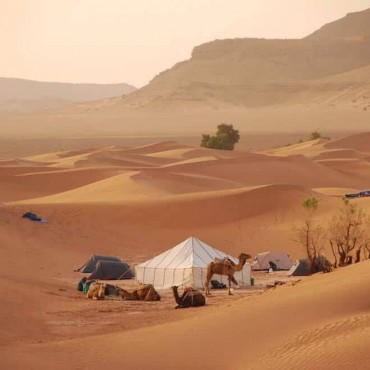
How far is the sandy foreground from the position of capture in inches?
602

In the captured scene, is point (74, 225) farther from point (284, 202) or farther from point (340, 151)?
point (340, 151)

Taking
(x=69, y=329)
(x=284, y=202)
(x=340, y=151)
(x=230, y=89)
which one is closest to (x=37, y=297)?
(x=69, y=329)

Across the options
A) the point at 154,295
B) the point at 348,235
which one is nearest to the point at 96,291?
the point at 154,295

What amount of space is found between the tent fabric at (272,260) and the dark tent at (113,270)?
15.0 ft

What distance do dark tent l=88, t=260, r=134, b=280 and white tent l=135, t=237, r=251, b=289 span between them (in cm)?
183

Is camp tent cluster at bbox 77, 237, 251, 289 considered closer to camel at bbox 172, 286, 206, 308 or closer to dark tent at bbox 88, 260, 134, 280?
dark tent at bbox 88, 260, 134, 280

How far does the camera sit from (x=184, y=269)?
26203 mm

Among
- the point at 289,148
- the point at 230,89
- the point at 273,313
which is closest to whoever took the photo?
the point at 273,313

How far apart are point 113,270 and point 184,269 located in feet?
12.2

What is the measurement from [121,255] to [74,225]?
4.67 meters

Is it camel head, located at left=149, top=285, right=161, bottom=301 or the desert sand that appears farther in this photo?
camel head, located at left=149, top=285, right=161, bottom=301

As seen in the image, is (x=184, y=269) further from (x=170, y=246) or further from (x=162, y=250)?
(x=170, y=246)

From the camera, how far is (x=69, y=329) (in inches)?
739

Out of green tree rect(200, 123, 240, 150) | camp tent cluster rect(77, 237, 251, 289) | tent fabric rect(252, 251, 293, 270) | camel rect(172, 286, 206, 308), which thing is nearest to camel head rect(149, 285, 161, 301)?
camp tent cluster rect(77, 237, 251, 289)
